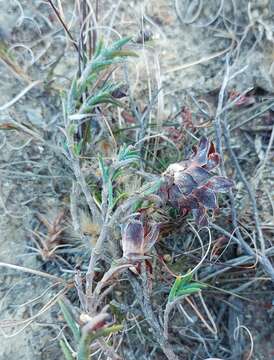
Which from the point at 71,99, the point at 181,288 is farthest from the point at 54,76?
the point at 181,288

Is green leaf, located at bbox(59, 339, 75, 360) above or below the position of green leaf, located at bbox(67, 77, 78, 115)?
below

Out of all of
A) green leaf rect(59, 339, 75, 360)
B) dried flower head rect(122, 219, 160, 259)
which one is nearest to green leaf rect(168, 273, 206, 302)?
dried flower head rect(122, 219, 160, 259)

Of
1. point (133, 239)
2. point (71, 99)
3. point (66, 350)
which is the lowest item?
point (66, 350)

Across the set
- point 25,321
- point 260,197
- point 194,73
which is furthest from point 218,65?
point 25,321

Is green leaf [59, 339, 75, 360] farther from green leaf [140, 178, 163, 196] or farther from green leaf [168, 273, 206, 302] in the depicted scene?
green leaf [140, 178, 163, 196]

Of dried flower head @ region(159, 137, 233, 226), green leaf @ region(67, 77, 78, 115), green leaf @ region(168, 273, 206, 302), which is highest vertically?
green leaf @ region(67, 77, 78, 115)

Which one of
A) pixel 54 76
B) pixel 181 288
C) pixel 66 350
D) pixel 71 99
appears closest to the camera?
pixel 66 350

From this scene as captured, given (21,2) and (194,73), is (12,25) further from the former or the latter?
(194,73)

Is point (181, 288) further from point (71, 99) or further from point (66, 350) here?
point (71, 99)

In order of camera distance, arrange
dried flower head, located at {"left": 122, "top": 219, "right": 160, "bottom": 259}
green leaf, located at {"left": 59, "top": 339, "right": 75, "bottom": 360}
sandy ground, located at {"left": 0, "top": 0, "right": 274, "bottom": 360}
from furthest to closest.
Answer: sandy ground, located at {"left": 0, "top": 0, "right": 274, "bottom": 360} → dried flower head, located at {"left": 122, "top": 219, "right": 160, "bottom": 259} → green leaf, located at {"left": 59, "top": 339, "right": 75, "bottom": 360}
